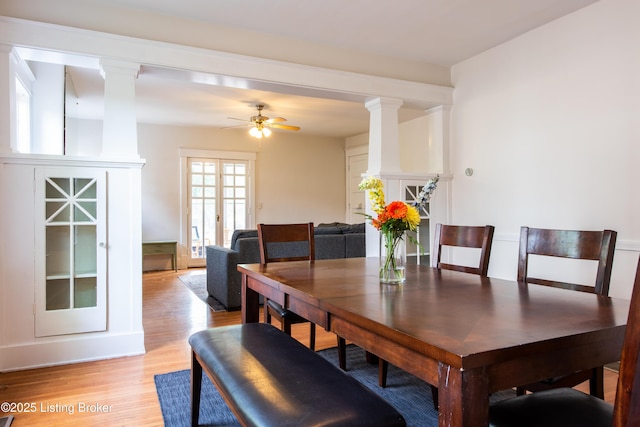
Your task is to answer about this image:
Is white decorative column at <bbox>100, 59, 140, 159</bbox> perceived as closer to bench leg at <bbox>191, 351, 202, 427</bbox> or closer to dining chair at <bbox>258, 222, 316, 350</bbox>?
dining chair at <bbox>258, 222, 316, 350</bbox>

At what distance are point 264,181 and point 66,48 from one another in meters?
5.21

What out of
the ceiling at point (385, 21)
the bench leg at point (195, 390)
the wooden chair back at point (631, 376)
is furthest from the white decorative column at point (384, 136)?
the wooden chair back at point (631, 376)

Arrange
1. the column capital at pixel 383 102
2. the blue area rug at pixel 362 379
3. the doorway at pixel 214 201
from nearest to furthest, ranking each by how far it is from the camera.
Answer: the blue area rug at pixel 362 379
the column capital at pixel 383 102
the doorway at pixel 214 201

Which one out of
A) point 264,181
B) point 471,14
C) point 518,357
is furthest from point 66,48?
point 264,181

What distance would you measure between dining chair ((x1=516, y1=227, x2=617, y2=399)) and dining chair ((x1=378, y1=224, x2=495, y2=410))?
0.19 meters

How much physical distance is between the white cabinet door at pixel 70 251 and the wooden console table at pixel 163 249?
13.1 ft

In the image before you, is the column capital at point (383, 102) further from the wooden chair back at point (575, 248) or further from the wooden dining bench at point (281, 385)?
the wooden dining bench at point (281, 385)

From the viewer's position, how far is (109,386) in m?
2.39

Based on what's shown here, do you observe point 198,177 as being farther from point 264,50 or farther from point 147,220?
point 264,50

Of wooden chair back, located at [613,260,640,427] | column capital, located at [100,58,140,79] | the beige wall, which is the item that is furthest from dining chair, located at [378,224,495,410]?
the beige wall

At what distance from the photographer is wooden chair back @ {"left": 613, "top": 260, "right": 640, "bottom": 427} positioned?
675 millimetres

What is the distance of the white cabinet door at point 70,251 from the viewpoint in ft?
8.89

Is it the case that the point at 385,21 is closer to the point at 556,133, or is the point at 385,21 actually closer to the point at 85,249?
the point at 556,133

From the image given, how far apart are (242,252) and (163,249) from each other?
10.6ft
